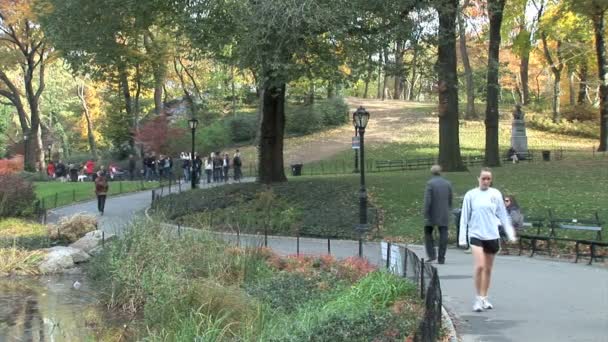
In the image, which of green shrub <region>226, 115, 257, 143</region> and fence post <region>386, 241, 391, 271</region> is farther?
green shrub <region>226, 115, 257, 143</region>

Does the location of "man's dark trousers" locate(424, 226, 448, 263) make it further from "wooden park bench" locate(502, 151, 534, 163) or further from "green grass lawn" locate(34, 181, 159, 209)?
"wooden park bench" locate(502, 151, 534, 163)

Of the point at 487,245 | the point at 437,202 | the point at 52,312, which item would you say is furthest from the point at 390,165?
the point at 487,245

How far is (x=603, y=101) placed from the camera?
133 feet

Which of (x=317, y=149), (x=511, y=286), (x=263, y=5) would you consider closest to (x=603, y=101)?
(x=317, y=149)

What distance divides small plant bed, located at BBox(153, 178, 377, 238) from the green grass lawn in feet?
24.8

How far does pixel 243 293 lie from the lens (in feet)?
31.0

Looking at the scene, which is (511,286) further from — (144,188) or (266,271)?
(144,188)

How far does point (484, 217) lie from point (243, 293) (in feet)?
11.3

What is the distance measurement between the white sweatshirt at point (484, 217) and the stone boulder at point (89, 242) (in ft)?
35.7

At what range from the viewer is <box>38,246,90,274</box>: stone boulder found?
15.7 metres

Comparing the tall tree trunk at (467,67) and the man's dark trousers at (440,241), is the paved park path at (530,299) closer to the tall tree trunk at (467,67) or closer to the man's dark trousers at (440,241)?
the man's dark trousers at (440,241)

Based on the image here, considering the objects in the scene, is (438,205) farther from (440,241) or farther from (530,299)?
(530,299)

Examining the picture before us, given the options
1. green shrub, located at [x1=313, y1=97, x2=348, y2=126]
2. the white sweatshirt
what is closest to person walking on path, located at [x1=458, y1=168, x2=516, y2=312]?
the white sweatshirt

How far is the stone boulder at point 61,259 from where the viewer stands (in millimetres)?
15721
